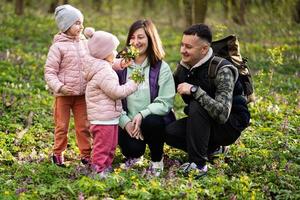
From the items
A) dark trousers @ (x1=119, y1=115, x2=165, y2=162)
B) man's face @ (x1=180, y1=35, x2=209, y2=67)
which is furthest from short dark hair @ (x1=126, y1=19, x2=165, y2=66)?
dark trousers @ (x1=119, y1=115, x2=165, y2=162)

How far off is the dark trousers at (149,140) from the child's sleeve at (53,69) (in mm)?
999

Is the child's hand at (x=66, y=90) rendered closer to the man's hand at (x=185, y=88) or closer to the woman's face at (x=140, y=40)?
the woman's face at (x=140, y=40)

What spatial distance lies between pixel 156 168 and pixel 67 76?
5.04 feet

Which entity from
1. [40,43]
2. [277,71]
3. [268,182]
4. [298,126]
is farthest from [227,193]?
[40,43]

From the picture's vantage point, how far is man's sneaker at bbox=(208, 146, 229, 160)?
6.66m

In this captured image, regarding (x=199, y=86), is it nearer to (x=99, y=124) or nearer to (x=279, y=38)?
(x=99, y=124)

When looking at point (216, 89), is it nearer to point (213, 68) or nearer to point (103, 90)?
point (213, 68)

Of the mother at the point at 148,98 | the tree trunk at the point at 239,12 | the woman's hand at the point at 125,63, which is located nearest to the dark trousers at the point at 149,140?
the mother at the point at 148,98

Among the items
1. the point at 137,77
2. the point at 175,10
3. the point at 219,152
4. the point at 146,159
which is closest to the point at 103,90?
the point at 137,77

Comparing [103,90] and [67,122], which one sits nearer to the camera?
[103,90]

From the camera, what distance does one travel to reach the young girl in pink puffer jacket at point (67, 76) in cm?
627

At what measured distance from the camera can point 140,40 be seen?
625cm

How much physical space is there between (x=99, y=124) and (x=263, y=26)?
47.1 feet

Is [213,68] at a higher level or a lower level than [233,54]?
lower
